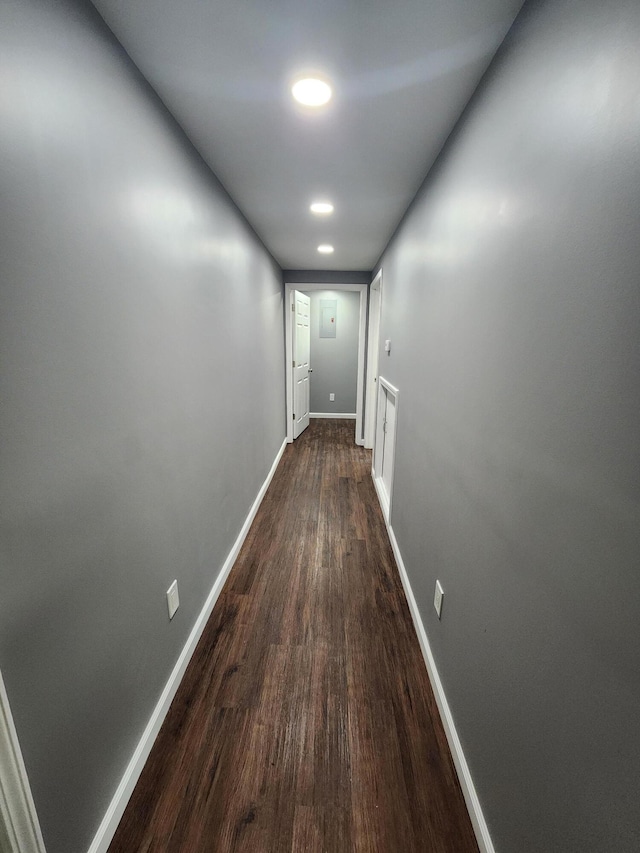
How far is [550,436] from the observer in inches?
28.6

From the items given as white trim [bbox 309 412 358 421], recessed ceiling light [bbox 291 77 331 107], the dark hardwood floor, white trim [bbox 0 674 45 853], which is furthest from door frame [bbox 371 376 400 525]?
white trim [bbox 309 412 358 421]

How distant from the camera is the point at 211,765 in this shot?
1189 mm

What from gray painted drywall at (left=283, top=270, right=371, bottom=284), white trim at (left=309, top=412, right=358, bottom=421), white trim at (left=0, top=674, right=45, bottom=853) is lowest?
white trim at (left=309, top=412, right=358, bottom=421)

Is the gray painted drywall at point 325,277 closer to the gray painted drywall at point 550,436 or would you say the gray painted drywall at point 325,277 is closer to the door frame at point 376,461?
the door frame at point 376,461

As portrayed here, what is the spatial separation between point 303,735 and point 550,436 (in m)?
1.37

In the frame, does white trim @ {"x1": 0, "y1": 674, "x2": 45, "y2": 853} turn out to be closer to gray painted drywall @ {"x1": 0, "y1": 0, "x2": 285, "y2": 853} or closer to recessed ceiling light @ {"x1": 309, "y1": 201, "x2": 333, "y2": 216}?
gray painted drywall @ {"x1": 0, "y1": 0, "x2": 285, "y2": 853}

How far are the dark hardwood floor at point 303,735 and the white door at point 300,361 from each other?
111 inches

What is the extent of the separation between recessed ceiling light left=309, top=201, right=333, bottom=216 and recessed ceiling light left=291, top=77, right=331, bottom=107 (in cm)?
94

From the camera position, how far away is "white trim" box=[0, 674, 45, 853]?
624 mm

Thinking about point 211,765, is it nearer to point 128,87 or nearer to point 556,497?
point 556,497

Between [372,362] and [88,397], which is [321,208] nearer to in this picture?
[88,397]

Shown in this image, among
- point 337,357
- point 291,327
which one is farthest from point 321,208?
point 337,357

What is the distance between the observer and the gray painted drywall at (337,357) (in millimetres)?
5715

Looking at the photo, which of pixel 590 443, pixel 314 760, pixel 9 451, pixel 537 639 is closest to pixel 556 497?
pixel 590 443
